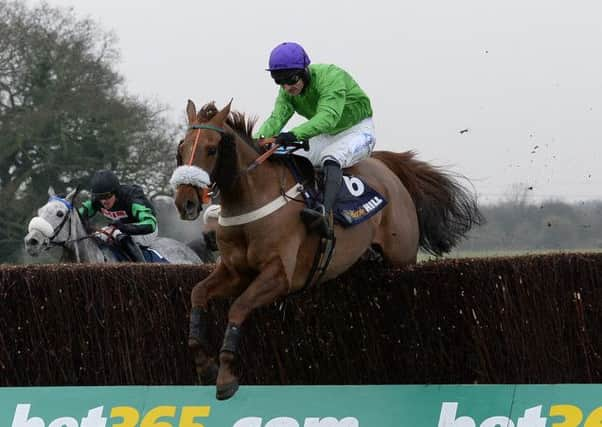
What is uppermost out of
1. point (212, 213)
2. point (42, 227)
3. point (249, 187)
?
point (249, 187)

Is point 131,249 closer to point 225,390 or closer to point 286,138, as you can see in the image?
point 286,138

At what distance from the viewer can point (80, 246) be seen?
360 inches

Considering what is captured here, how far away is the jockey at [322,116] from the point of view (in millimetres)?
6250

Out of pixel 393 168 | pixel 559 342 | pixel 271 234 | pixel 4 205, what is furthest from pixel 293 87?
Answer: pixel 4 205

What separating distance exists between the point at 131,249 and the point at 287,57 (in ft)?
13.1

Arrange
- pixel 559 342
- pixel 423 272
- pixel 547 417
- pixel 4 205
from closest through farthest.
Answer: pixel 547 417 < pixel 559 342 < pixel 423 272 < pixel 4 205

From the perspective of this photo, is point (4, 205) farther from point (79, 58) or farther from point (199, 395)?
point (199, 395)

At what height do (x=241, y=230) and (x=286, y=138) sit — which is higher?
(x=286, y=138)

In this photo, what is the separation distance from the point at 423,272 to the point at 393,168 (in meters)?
1.21

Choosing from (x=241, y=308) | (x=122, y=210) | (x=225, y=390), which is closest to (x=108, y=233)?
(x=122, y=210)

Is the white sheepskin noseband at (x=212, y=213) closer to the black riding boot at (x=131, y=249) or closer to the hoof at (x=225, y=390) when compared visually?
the hoof at (x=225, y=390)

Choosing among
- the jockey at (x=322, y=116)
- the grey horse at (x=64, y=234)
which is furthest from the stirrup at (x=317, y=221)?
the grey horse at (x=64, y=234)

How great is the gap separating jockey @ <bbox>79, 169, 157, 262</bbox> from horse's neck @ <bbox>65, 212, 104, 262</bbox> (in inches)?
8.6

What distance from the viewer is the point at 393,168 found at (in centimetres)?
771
